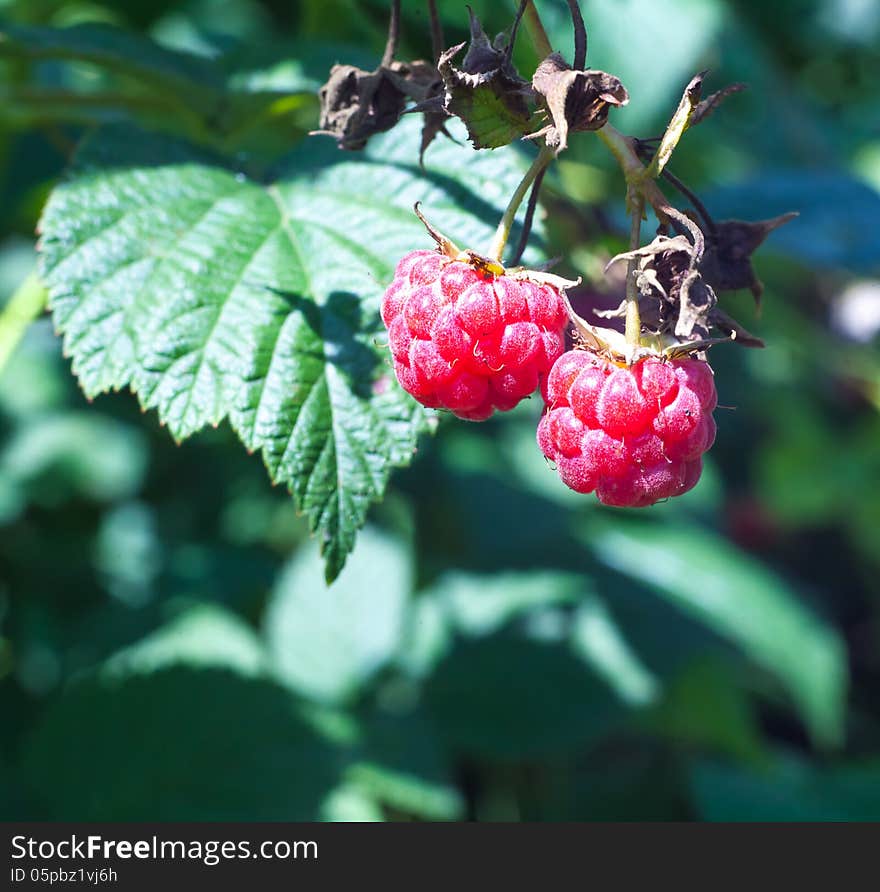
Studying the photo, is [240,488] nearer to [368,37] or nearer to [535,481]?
[535,481]

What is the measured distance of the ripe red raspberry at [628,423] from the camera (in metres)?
0.90

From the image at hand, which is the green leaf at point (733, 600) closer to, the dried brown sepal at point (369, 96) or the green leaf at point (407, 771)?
the green leaf at point (407, 771)

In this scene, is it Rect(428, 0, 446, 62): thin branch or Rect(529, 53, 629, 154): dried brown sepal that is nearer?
Rect(529, 53, 629, 154): dried brown sepal

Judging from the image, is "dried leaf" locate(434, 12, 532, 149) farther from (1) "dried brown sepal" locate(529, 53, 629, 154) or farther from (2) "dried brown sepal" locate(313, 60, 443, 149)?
(2) "dried brown sepal" locate(313, 60, 443, 149)

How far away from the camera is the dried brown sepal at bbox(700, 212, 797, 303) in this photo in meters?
1.01

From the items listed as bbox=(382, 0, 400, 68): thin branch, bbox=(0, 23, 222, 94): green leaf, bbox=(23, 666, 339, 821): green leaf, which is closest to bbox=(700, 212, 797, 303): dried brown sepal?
bbox=(382, 0, 400, 68): thin branch

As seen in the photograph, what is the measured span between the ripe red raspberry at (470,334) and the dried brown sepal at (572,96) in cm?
13

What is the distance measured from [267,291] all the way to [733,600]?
163 centimetres

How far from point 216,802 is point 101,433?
1.13 m

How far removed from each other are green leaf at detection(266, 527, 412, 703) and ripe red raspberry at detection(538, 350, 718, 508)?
1.38 metres

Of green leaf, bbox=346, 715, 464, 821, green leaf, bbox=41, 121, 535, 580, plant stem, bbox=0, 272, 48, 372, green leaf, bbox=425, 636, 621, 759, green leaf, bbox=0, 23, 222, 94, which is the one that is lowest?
green leaf, bbox=425, 636, 621, 759

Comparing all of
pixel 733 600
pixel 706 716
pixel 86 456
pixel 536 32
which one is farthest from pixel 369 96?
pixel 706 716

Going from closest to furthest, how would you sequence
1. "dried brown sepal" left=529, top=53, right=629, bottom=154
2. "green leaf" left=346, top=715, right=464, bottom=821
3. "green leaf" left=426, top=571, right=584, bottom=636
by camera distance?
1. "dried brown sepal" left=529, top=53, right=629, bottom=154
2. "green leaf" left=346, top=715, right=464, bottom=821
3. "green leaf" left=426, top=571, right=584, bottom=636

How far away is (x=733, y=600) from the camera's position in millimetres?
2445
